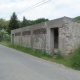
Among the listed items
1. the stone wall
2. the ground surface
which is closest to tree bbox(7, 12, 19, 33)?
the stone wall

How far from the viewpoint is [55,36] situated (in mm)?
18625

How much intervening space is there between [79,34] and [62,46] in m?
2.04

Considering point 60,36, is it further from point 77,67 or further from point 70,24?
point 77,67

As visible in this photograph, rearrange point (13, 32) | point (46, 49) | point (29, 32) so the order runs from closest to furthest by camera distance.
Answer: point (46, 49)
point (29, 32)
point (13, 32)

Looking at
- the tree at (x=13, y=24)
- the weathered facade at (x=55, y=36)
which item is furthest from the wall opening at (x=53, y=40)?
the tree at (x=13, y=24)

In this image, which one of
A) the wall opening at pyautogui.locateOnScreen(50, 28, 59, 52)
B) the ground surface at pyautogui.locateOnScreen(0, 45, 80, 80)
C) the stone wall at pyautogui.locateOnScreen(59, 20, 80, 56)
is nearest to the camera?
the ground surface at pyautogui.locateOnScreen(0, 45, 80, 80)

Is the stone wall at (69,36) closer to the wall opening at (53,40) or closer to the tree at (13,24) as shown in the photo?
the wall opening at (53,40)

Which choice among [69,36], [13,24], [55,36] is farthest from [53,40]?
[13,24]

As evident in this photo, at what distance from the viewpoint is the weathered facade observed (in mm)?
15227

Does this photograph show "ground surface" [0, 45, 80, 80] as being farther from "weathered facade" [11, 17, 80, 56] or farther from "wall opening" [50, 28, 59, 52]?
"wall opening" [50, 28, 59, 52]

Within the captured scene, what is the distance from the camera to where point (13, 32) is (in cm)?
3247

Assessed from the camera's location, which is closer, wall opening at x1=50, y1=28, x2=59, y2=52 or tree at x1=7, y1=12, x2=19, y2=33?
wall opening at x1=50, y1=28, x2=59, y2=52

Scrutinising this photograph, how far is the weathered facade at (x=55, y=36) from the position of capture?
15227 mm

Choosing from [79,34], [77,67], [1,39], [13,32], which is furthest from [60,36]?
[1,39]
